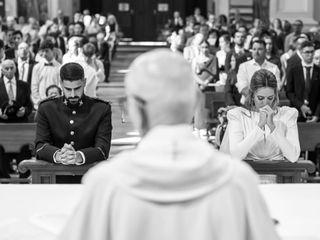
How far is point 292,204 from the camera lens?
4.07 meters

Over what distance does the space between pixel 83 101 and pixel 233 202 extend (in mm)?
3574

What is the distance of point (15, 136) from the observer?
6.90 metres

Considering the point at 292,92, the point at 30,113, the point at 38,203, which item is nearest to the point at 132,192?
the point at 38,203

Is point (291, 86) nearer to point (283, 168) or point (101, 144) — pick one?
point (283, 168)

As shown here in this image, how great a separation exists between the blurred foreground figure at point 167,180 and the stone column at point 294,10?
20821 millimetres

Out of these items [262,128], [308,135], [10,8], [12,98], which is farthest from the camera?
[10,8]

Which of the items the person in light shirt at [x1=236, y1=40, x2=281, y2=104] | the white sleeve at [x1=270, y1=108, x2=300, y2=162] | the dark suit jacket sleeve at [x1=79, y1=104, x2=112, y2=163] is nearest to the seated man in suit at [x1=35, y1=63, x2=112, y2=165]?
the dark suit jacket sleeve at [x1=79, y1=104, x2=112, y2=163]

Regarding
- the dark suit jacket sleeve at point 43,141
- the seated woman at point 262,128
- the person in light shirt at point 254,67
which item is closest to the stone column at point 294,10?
the person in light shirt at point 254,67

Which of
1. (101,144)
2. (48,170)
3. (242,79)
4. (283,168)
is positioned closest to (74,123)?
(101,144)

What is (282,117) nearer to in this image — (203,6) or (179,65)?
(179,65)

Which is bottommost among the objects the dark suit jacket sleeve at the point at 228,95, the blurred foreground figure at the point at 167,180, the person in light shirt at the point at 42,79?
the dark suit jacket sleeve at the point at 228,95

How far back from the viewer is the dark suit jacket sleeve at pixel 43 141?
5453 millimetres

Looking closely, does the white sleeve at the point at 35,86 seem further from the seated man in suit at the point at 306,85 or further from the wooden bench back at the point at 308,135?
the wooden bench back at the point at 308,135

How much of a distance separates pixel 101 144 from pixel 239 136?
90 cm
